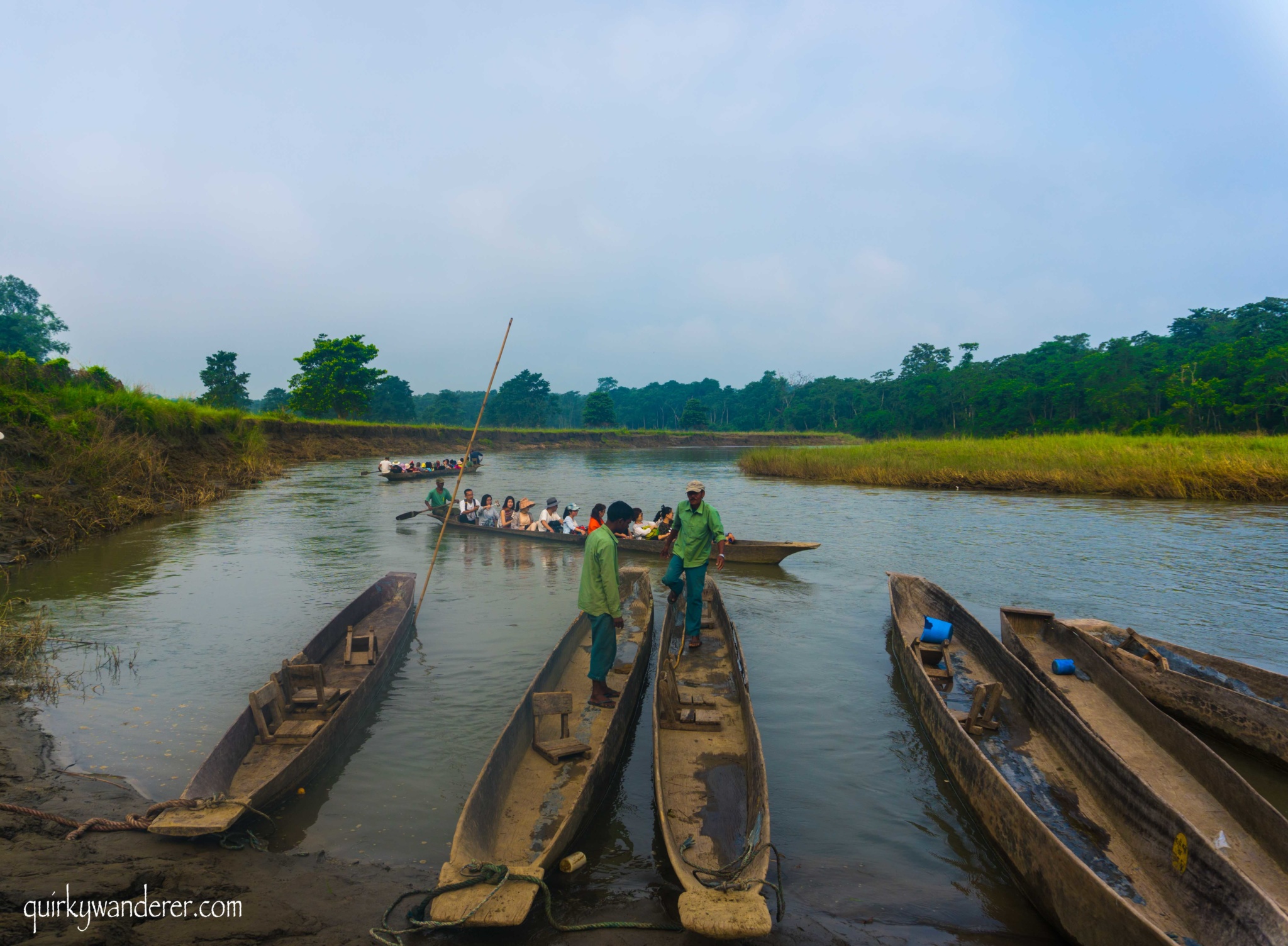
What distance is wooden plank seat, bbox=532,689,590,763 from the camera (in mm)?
4848

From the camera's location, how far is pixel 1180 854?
11.6 ft

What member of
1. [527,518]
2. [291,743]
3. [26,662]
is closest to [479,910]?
[291,743]

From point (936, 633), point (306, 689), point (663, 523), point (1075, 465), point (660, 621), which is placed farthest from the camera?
point (1075, 465)

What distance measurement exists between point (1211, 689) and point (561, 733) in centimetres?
553

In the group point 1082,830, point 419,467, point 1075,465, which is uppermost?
point 1075,465

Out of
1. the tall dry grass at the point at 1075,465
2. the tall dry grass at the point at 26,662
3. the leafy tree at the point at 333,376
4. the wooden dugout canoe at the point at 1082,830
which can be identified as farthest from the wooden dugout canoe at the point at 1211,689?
the leafy tree at the point at 333,376

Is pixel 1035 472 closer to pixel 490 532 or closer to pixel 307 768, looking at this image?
pixel 490 532

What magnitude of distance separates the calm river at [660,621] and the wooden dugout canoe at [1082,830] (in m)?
0.38

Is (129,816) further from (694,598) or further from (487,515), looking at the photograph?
(487,515)

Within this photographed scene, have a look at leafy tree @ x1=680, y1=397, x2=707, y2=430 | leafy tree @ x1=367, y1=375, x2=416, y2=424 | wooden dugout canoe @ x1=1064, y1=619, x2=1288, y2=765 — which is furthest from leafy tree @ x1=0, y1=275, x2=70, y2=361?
leafy tree @ x1=680, y1=397, x2=707, y2=430

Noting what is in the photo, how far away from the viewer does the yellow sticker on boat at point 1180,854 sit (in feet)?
11.4

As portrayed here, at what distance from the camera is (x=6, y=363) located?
1656 cm

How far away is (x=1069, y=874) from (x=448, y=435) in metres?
56.8

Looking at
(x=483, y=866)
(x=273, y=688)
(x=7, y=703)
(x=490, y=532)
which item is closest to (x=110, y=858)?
(x=273, y=688)
